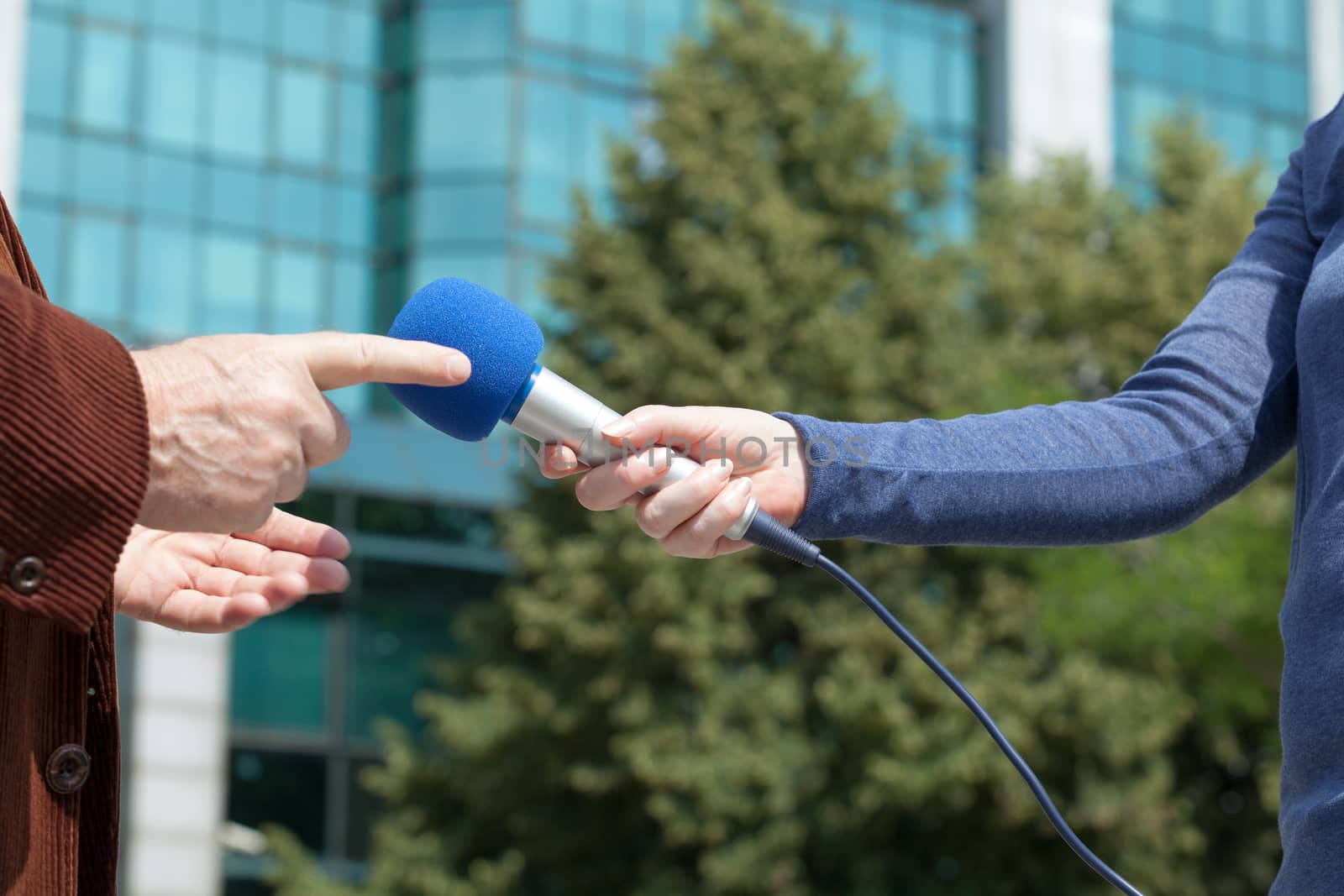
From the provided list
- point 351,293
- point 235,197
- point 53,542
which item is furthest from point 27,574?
point 235,197

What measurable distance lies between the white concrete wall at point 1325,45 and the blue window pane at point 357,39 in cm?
1703

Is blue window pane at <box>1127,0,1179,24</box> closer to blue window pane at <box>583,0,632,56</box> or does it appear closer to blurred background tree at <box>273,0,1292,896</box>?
blue window pane at <box>583,0,632,56</box>

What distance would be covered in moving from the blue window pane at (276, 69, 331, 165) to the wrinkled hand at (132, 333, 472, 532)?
25.5 meters

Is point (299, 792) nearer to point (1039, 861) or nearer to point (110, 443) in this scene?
point (1039, 861)

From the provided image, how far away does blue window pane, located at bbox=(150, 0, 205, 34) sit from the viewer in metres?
25.4

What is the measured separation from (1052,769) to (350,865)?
11.2 metres

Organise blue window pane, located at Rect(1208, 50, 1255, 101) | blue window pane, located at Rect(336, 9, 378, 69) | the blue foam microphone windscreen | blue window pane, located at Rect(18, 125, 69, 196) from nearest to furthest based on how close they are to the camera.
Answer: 1. the blue foam microphone windscreen
2. blue window pane, located at Rect(18, 125, 69, 196)
3. blue window pane, located at Rect(336, 9, 378, 69)
4. blue window pane, located at Rect(1208, 50, 1255, 101)

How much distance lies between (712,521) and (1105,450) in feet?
1.80

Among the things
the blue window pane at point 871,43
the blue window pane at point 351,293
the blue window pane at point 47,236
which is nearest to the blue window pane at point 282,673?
the blue window pane at point 351,293

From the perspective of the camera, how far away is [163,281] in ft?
81.9

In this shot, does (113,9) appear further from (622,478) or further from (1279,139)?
(622,478)

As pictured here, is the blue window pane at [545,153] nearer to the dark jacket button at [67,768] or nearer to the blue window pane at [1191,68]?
the blue window pane at [1191,68]

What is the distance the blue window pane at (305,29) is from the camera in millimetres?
26438

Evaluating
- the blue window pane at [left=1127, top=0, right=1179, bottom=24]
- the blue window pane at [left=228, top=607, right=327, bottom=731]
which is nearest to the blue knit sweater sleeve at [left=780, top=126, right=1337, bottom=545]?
the blue window pane at [left=228, top=607, right=327, bottom=731]
